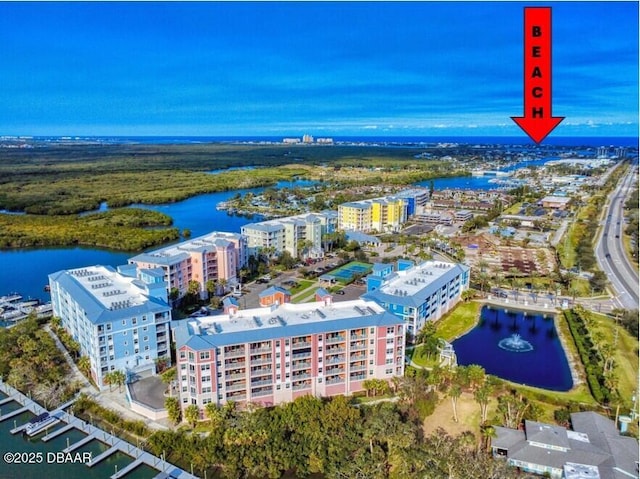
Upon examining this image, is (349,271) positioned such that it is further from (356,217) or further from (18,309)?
(18,309)

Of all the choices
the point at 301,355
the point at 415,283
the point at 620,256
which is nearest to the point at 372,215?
the point at 415,283

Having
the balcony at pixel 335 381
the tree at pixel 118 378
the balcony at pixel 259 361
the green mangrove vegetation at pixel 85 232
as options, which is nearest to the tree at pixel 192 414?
the balcony at pixel 259 361

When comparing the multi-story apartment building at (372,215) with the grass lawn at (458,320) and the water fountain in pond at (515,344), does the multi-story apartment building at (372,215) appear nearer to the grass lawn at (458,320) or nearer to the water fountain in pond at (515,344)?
the grass lawn at (458,320)

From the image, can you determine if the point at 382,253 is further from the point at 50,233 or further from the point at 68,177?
the point at 68,177

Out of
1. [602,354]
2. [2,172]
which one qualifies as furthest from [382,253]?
[2,172]

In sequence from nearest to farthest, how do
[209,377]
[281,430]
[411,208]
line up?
[281,430], [209,377], [411,208]
